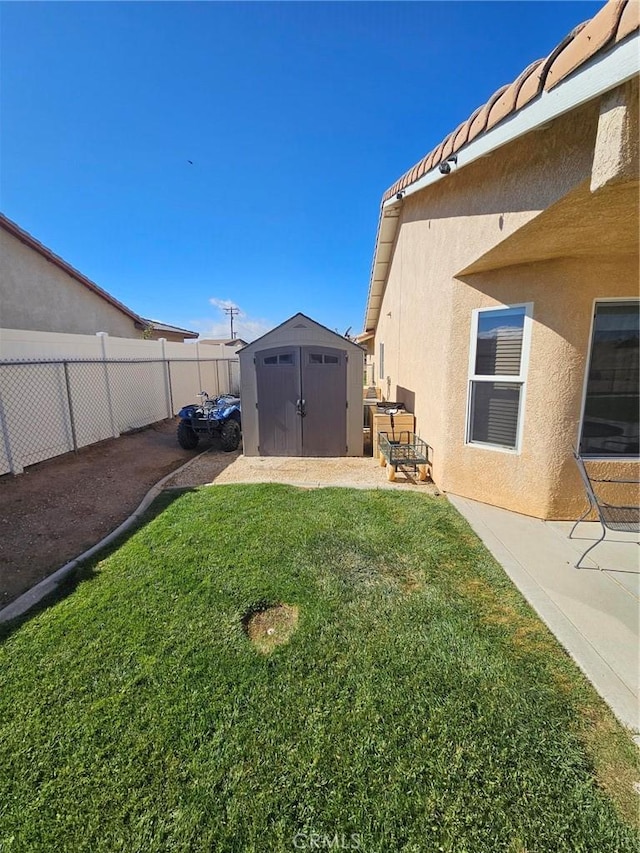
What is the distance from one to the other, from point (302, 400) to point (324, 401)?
51cm

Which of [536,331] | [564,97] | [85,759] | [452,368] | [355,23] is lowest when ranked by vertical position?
[85,759]

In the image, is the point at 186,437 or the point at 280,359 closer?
the point at 280,359

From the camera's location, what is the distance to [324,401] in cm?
827

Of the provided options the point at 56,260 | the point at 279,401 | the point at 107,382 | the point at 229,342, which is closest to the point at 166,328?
the point at 56,260

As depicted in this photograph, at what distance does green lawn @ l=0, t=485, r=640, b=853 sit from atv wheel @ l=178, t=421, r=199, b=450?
5925 mm

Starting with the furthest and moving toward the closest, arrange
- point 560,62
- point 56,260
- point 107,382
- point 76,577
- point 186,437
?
point 56,260, point 107,382, point 186,437, point 76,577, point 560,62

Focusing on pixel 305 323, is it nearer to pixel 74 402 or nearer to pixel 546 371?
pixel 546 371

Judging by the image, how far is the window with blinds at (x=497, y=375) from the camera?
4672 millimetres

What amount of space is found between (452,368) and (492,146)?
2652 millimetres

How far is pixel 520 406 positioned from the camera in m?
4.73

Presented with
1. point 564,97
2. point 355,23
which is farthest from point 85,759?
point 355,23

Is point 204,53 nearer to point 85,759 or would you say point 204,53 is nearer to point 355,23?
point 355,23

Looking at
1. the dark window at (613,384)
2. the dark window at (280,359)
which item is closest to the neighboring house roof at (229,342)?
the dark window at (280,359)

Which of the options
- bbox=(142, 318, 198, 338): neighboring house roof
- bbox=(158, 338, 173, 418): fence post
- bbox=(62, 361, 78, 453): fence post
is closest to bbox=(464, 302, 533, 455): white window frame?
bbox=(62, 361, 78, 453): fence post
